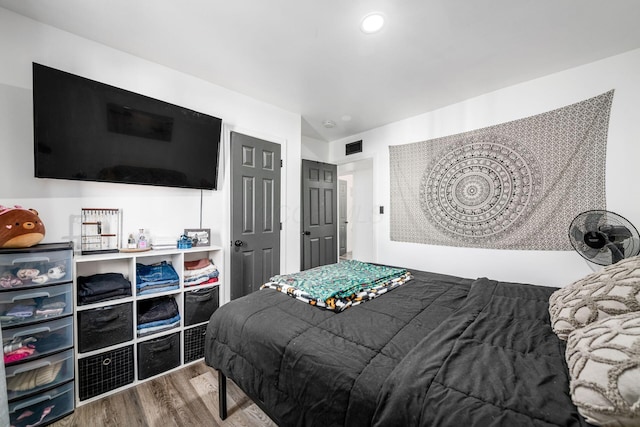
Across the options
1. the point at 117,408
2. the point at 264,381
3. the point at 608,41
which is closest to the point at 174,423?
the point at 117,408

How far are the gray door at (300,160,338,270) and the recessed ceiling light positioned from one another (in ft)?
6.84

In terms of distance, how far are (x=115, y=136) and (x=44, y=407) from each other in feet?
6.07

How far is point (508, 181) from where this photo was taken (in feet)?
8.64

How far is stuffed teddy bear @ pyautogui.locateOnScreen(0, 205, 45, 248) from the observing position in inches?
Answer: 56.5

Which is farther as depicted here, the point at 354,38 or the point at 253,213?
the point at 253,213

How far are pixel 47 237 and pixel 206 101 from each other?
5.70 feet

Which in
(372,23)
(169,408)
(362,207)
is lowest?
(169,408)

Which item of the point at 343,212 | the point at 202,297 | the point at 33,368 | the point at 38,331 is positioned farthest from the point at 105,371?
the point at 343,212

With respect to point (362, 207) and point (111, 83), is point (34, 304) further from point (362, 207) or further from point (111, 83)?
point (362, 207)

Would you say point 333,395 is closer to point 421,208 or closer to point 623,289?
point 623,289

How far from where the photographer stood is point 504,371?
2.62ft

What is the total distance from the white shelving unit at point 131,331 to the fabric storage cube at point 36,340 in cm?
5

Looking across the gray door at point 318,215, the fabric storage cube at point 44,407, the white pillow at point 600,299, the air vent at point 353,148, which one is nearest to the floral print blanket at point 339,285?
the white pillow at point 600,299

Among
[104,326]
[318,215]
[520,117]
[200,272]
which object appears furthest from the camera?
[318,215]
